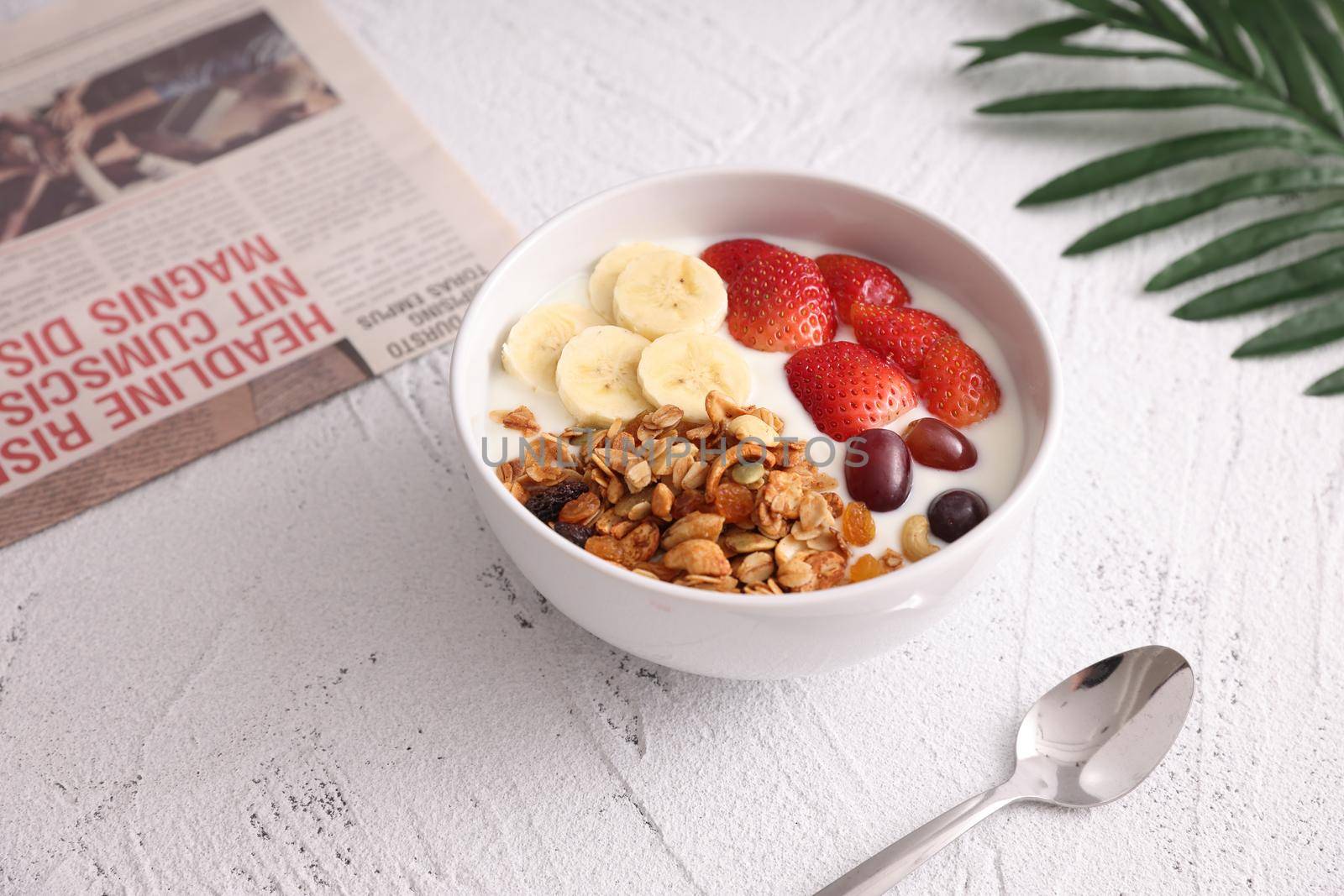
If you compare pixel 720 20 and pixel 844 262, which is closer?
pixel 844 262

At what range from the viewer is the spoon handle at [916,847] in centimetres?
71

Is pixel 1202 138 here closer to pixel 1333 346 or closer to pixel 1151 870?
pixel 1333 346

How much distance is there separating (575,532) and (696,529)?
84 millimetres

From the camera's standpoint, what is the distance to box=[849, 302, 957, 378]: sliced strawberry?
85 centimetres

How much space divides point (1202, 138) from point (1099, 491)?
1.41 feet

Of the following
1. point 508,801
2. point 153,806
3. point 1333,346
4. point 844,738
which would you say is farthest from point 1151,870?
point 153,806

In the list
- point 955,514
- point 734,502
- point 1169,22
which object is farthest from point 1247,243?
point 734,502

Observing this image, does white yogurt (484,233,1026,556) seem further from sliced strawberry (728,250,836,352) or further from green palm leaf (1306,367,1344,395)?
green palm leaf (1306,367,1344,395)

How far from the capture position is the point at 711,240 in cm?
97

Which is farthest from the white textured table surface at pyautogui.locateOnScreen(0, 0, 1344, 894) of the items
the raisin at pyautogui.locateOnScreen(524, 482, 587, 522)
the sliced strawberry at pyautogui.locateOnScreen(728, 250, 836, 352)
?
the sliced strawberry at pyautogui.locateOnScreen(728, 250, 836, 352)

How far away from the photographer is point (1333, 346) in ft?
3.42

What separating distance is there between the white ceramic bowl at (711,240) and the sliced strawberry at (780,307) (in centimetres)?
7

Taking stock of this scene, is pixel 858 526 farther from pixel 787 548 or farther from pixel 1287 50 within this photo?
pixel 1287 50

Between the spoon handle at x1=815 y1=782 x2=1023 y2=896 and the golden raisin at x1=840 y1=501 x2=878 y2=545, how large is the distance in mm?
191
